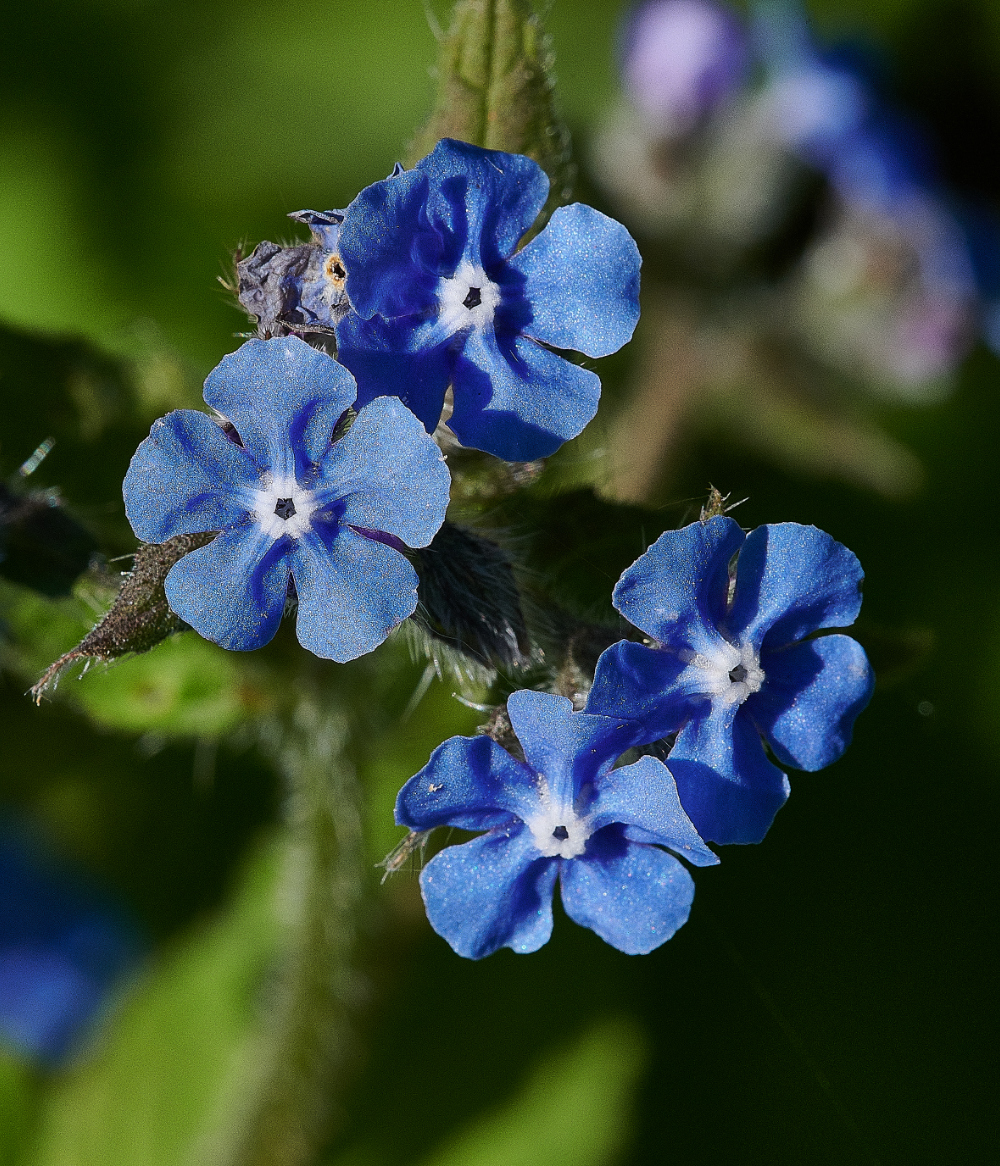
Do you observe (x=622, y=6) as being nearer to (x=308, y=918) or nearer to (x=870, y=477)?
(x=870, y=477)

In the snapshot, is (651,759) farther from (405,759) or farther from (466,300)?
(405,759)

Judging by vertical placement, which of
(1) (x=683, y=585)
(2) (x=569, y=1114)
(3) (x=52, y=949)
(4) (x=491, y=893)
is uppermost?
(1) (x=683, y=585)

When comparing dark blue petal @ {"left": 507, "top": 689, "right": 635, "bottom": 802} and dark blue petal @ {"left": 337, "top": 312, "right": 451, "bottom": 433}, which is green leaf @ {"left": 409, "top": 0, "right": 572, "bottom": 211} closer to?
dark blue petal @ {"left": 337, "top": 312, "right": 451, "bottom": 433}

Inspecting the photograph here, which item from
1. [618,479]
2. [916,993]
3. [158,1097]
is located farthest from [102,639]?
[158,1097]

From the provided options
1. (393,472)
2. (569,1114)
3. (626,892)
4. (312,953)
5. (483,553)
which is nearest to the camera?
(393,472)

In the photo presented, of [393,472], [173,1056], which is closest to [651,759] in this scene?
[393,472]

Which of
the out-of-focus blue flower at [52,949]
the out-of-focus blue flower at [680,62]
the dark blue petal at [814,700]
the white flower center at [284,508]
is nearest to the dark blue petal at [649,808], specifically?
the dark blue petal at [814,700]
